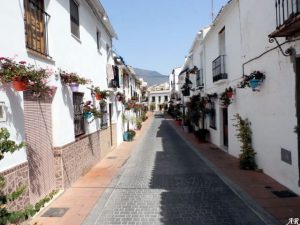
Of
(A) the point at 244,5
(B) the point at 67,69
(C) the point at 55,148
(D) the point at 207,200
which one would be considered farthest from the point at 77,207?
(A) the point at 244,5

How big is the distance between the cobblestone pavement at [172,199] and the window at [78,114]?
2.25 m

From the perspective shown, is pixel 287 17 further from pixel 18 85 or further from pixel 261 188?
pixel 18 85

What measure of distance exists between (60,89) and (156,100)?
2943 inches

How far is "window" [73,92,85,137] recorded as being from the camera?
11071mm

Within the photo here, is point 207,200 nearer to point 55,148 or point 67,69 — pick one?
point 55,148

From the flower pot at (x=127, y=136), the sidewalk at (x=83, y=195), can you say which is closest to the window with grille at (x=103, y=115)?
the sidewalk at (x=83, y=195)

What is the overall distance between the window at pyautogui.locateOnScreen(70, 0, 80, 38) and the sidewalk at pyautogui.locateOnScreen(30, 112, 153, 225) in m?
5.13

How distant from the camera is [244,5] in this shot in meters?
11.9

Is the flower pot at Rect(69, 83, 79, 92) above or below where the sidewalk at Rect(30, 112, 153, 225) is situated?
above

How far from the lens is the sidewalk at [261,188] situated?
7098mm

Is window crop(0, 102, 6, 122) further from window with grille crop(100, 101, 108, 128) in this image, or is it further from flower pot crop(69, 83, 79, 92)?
window with grille crop(100, 101, 108, 128)

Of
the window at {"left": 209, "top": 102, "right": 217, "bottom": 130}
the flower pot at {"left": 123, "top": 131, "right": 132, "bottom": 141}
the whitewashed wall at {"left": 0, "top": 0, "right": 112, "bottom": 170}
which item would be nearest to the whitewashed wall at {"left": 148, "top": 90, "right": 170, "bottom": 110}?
the flower pot at {"left": 123, "top": 131, "right": 132, "bottom": 141}

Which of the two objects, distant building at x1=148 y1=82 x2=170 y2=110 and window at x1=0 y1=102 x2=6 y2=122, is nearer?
window at x1=0 y1=102 x2=6 y2=122

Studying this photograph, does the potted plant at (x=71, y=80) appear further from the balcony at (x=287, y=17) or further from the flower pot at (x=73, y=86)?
the balcony at (x=287, y=17)
